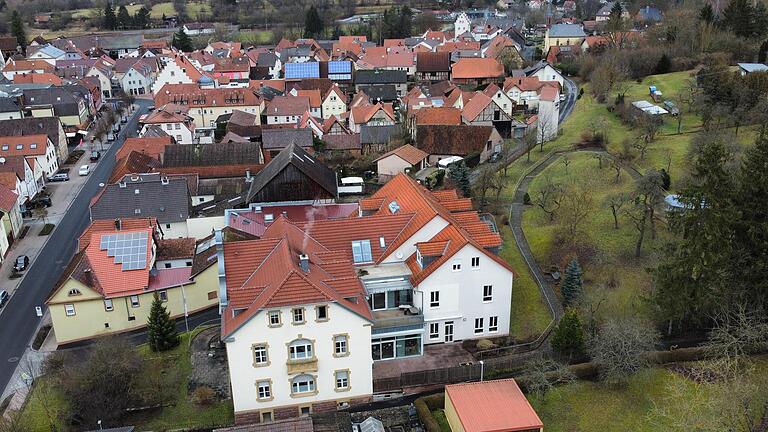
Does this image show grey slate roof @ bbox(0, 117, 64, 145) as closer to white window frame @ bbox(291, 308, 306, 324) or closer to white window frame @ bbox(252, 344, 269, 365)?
white window frame @ bbox(252, 344, 269, 365)

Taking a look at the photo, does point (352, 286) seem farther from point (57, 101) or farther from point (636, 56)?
point (57, 101)

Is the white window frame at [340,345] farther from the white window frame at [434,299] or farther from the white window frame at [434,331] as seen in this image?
the white window frame at [434,331]

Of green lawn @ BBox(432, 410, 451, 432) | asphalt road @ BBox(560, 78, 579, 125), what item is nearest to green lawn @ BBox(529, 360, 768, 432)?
green lawn @ BBox(432, 410, 451, 432)

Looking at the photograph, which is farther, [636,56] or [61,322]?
[636,56]

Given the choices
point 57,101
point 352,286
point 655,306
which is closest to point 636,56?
point 655,306

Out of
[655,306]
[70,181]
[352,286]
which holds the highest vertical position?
[352,286]
